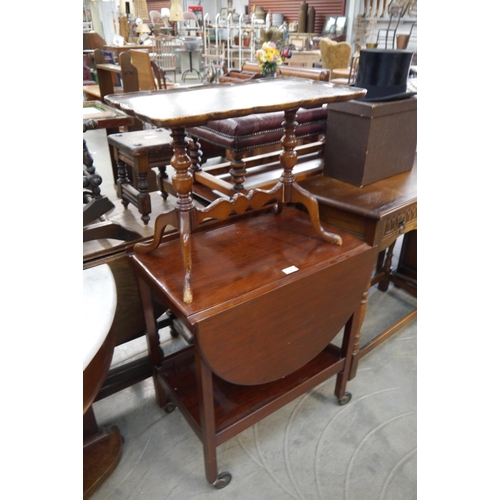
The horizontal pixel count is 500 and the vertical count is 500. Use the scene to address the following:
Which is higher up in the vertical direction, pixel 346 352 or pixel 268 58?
pixel 268 58

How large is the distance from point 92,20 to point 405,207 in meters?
13.0

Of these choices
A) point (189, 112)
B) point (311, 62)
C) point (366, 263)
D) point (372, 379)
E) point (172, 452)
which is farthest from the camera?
point (311, 62)

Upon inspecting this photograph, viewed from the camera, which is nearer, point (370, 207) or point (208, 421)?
point (208, 421)

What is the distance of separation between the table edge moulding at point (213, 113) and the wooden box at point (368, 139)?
229mm

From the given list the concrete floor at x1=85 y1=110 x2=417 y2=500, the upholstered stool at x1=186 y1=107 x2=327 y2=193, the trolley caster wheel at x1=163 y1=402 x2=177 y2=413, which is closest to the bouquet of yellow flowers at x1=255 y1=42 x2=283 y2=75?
the upholstered stool at x1=186 y1=107 x2=327 y2=193

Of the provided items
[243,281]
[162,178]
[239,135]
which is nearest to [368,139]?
[239,135]

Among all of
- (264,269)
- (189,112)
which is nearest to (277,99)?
(189,112)

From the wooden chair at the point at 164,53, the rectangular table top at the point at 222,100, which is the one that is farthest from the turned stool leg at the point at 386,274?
the wooden chair at the point at 164,53

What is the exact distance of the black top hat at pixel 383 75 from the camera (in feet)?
5.05

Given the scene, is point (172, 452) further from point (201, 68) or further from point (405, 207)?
point (201, 68)

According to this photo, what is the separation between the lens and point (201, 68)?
10.8 m

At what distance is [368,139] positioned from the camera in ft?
4.91

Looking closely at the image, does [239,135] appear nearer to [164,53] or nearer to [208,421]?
[208,421]

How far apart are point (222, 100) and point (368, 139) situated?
67cm
